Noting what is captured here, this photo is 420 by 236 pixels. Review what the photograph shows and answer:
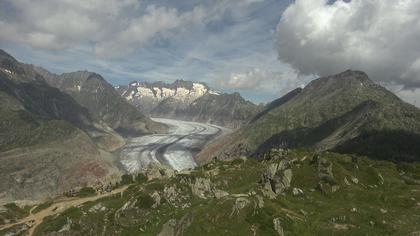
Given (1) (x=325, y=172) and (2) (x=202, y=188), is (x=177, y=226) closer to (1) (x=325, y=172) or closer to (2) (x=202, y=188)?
(2) (x=202, y=188)

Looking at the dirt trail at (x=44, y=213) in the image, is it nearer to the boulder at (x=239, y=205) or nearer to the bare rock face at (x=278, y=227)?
the boulder at (x=239, y=205)

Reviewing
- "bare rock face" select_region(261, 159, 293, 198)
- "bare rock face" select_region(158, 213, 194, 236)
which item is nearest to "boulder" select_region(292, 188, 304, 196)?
"bare rock face" select_region(261, 159, 293, 198)

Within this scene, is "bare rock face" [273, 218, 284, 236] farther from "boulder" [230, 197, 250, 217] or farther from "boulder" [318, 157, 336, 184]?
"boulder" [318, 157, 336, 184]

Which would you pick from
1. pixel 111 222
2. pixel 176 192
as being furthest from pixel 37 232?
pixel 176 192

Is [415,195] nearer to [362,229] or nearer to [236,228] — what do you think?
[362,229]

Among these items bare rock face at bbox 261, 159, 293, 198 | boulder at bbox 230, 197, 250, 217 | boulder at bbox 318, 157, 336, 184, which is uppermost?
boulder at bbox 318, 157, 336, 184

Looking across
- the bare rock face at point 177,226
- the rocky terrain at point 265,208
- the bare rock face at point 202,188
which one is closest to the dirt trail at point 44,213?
the rocky terrain at point 265,208
